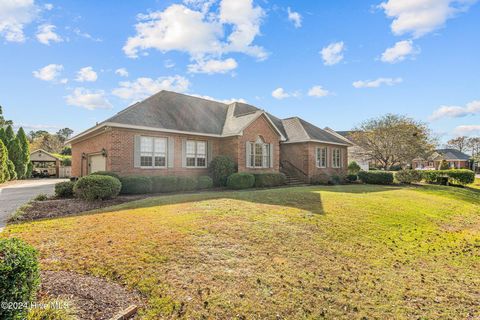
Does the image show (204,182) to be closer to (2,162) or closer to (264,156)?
(264,156)

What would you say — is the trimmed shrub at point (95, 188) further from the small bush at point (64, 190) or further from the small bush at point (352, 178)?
the small bush at point (352, 178)

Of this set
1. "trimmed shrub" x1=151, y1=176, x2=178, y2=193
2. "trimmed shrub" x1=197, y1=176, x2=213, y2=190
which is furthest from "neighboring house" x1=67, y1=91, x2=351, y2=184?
"trimmed shrub" x1=197, y1=176, x2=213, y2=190

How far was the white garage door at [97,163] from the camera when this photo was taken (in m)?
16.1

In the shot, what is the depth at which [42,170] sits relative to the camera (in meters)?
34.4

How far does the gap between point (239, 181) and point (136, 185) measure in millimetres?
6373

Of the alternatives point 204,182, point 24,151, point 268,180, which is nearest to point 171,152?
→ point 204,182

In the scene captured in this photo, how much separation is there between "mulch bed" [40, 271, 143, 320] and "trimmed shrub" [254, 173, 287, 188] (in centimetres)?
1443

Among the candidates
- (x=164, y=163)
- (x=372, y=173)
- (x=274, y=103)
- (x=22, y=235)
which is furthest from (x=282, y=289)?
(x=274, y=103)

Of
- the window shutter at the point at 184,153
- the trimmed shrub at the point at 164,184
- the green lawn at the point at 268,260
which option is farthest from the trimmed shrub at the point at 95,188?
the window shutter at the point at 184,153

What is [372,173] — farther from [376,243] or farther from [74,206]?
[74,206]

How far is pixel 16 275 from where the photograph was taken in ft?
8.74

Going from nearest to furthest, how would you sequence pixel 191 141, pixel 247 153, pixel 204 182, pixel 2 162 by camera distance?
1. pixel 204 182
2. pixel 191 141
3. pixel 247 153
4. pixel 2 162

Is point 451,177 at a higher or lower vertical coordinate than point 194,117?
lower

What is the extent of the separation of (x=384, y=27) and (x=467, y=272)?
43.1 ft
